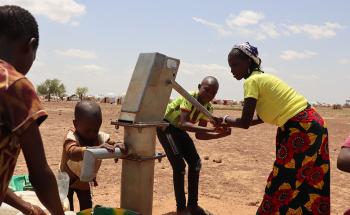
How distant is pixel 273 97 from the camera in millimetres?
2932

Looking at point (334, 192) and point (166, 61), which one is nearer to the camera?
point (166, 61)

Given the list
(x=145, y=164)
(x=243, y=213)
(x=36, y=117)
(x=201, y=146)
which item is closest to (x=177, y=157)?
(x=243, y=213)

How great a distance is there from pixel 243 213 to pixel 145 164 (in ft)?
9.39

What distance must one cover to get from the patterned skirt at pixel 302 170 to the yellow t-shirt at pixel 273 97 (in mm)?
59

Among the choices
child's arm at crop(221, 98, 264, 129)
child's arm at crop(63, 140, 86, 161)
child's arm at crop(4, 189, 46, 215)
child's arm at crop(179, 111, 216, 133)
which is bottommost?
child's arm at crop(4, 189, 46, 215)

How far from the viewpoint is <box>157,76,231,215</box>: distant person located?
13.0 ft

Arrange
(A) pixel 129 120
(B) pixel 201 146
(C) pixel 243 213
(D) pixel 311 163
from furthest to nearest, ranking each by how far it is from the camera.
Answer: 1. (B) pixel 201 146
2. (C) pixel 243 213
3. (D) pixel 311 163
4. (A) pixel 129 120

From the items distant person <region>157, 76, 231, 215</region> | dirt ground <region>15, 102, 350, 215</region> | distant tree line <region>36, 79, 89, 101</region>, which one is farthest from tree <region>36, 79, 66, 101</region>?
distant person <region>157, 76, 231, 215</region>

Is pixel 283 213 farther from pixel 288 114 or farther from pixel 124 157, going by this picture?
pixel 124 157

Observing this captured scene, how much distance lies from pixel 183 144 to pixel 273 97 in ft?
4.41

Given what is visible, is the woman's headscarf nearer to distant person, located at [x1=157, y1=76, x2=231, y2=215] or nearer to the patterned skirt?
the patterned skirt

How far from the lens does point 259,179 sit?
6.65m

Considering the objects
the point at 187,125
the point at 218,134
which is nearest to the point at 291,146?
the point at 218,134

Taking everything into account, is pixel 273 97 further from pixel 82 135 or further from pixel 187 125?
pixel 82 135
